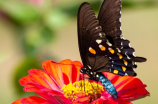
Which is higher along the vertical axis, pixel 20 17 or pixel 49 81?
pixel 20 17

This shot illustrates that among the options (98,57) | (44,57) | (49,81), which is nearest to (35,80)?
(49,81)

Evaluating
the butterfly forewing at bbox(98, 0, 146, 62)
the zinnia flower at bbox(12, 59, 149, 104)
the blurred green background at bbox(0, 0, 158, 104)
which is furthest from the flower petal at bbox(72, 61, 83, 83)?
the blurred green background at bbox(0, 0, 158, 104)

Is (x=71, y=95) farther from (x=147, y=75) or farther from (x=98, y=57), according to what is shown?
(x=147, y=75)

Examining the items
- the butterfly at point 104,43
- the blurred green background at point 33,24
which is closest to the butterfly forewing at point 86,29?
the butterfly at point 104,43

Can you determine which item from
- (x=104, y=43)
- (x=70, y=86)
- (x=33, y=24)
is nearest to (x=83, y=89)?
(x=70, y=86)

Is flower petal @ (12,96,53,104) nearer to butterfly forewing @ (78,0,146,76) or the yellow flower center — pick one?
the yellow flower center

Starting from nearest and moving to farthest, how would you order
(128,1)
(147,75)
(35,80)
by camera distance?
(35,80), (128,1), (147,75)

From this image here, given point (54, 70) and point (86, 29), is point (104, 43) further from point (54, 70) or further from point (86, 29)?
point (54, 70)
